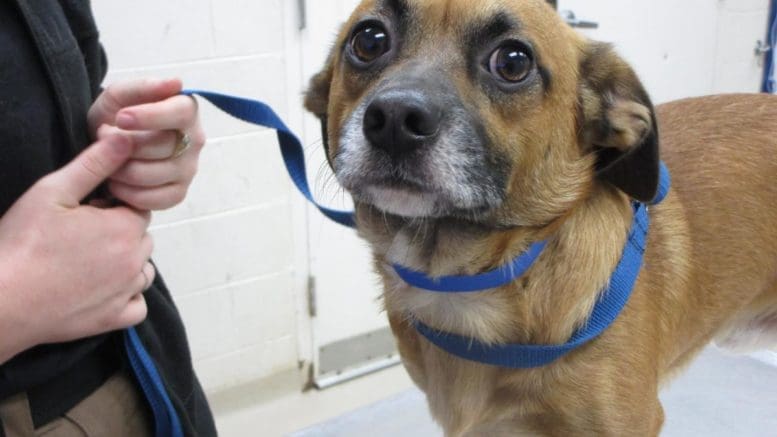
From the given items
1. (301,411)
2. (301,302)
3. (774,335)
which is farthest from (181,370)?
(301,411)

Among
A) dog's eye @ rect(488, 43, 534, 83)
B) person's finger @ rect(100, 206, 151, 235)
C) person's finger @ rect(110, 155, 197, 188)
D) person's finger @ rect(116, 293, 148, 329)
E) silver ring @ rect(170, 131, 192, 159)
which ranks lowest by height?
person's finger @ rect(116, 293, 148, 329)

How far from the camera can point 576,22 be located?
2.53 m

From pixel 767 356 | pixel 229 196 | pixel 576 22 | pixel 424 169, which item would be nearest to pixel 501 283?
pixel 424 169

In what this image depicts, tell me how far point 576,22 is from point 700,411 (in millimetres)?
1376

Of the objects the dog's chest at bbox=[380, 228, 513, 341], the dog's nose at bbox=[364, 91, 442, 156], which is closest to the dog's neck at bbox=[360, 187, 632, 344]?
the dog's chest at bbox=[380, 228, 513, 341]

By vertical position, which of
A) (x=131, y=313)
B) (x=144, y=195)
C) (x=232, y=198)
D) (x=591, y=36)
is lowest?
(x=232, y=198)

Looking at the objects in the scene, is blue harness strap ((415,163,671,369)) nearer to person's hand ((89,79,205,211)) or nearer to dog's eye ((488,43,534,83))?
dog's eye ((488,43,534,83))

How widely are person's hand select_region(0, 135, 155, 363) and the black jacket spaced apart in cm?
4

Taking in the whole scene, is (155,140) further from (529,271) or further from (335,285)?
(335,285)

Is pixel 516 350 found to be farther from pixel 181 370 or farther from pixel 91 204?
pixel 91 204

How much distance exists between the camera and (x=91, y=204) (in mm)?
819

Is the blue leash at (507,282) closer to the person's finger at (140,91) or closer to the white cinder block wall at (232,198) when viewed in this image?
the person's finger at (140,91)

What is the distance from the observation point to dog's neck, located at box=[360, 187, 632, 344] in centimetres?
106

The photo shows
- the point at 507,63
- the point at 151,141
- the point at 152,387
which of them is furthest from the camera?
the point at 507,63
